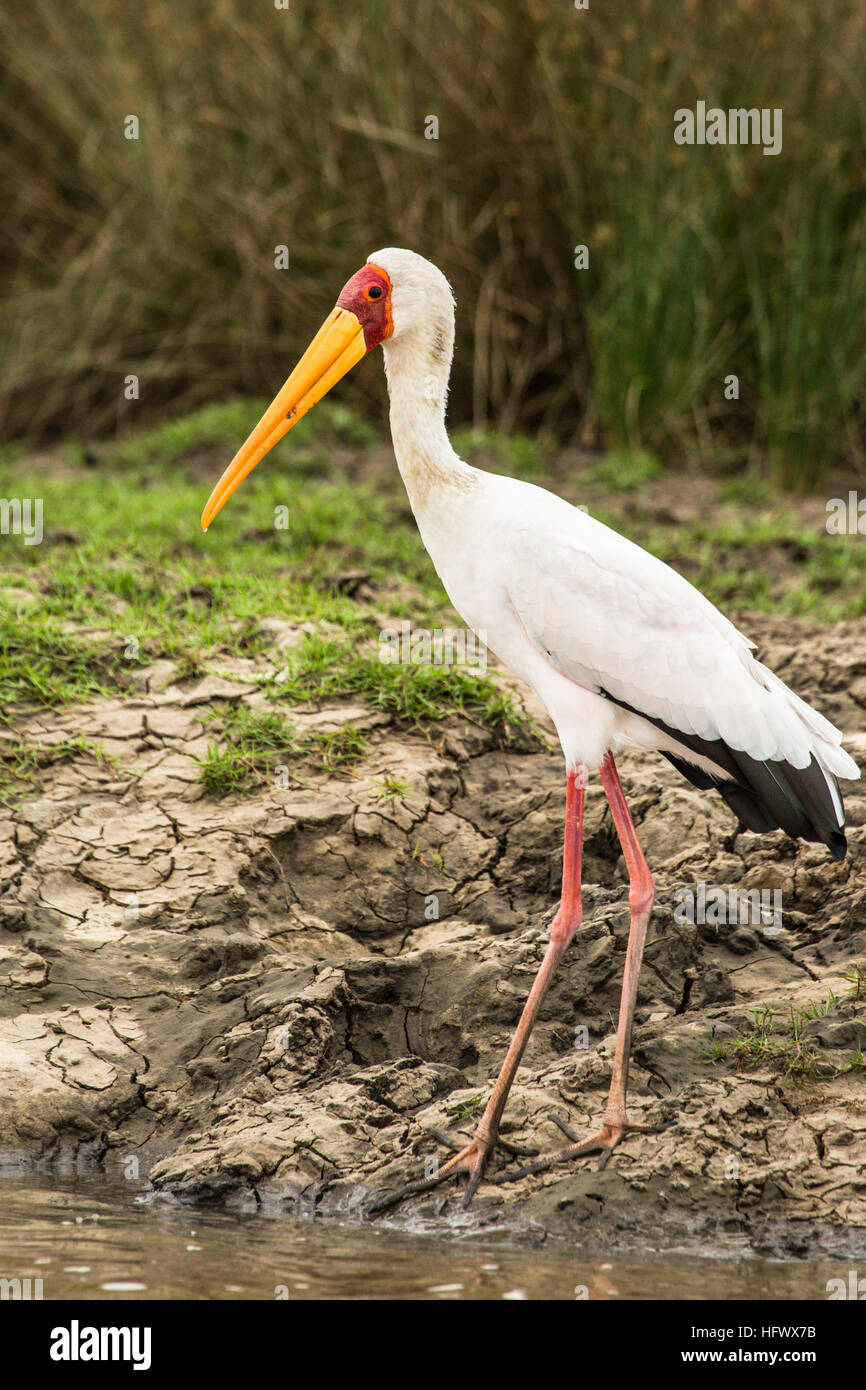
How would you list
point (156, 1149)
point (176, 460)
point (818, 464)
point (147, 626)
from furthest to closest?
point (176, 460) < point (818, 464) < point (147, 626) < point (156, 1149)

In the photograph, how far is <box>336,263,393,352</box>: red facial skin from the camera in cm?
390

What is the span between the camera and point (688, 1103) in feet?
11.6

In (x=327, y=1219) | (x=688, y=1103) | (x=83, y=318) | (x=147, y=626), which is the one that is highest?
(x=83, y=318)

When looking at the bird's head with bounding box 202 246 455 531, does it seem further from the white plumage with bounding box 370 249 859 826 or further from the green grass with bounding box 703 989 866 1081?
the green grass with bounding box 703 989 866 1081

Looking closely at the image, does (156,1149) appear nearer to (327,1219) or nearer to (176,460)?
(327,1219)

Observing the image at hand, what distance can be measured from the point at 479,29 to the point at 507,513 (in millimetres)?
5124

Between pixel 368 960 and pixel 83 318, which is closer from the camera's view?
pixel 368 960

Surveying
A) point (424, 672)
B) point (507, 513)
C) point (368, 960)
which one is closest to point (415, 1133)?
point (368, 960)

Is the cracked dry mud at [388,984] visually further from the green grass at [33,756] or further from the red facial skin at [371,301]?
the red facial skin at [371,301]

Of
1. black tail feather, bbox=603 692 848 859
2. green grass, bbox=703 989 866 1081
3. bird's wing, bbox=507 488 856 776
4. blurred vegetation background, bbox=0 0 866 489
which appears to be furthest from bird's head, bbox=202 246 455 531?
blurred vegetation background, bbox=0 0 866 489

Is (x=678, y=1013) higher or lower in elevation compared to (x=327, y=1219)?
higher

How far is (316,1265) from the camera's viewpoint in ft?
10.2

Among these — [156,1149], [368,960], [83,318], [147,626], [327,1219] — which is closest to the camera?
[327,1219]

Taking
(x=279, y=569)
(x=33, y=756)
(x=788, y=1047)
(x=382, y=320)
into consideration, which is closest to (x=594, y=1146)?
(x=788, y=1047)
